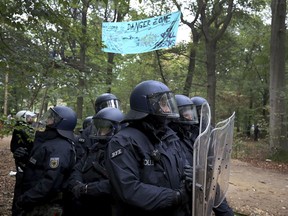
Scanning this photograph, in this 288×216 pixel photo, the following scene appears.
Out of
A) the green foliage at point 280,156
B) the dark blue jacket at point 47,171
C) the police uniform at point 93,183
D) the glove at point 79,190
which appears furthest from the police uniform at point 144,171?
the green foliage at point 280,156

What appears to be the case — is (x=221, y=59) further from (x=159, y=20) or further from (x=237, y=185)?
(x=237, y=185)

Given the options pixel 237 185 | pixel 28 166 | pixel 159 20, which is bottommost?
pixel 237 185

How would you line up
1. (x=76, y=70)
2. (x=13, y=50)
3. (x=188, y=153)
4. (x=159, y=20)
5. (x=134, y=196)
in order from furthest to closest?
(x=159, y=20) < (x=76, y=70) < (x=13, y=50) < (x=188, y=153) < (x=134, y=196)

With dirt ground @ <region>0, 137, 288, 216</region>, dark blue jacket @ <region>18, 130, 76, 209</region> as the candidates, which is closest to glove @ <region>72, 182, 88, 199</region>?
dark blue jacket @ <region>18, 130, 76, 209</region>

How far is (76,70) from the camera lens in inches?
202

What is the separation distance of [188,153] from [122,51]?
752 centimetres

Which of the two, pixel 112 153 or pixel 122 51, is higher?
pixel 122 51

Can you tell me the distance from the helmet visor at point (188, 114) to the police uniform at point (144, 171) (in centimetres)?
154

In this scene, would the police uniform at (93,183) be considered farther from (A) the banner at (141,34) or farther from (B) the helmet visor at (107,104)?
(A) the banner at (141,34)

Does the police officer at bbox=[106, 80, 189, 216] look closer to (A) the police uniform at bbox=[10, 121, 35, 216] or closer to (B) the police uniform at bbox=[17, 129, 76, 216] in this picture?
(B) the police uniform at bbox=[17, 129, 76, 216]

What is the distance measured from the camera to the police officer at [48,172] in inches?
128

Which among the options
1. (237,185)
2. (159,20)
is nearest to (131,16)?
(159,20)

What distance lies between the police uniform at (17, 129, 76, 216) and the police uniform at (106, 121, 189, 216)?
105cm

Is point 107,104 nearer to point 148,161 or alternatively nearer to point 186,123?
point 186,123
